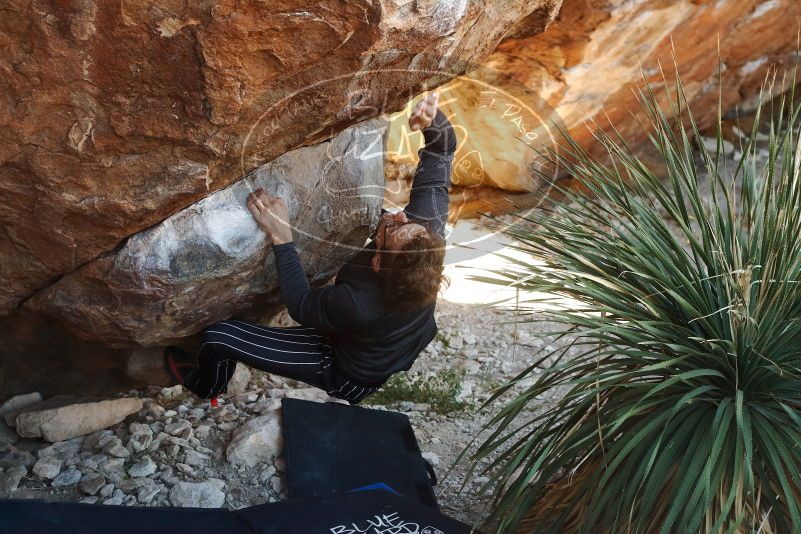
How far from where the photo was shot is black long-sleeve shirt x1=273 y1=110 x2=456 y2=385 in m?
3.20

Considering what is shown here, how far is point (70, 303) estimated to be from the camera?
327cm

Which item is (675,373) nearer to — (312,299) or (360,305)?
(360,305)

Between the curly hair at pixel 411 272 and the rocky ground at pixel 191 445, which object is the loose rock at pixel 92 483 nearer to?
the rocky ground at pixel 191 445

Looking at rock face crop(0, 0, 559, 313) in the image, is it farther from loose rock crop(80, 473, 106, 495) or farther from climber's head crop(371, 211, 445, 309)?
loose rock crop(80, 473, 106, 495)

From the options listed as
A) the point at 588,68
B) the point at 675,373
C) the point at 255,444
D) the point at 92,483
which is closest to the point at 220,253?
the point at 255,444

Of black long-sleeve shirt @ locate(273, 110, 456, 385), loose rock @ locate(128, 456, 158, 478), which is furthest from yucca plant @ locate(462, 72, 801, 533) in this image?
loose rock @ locate(128, 456, 158, 478)

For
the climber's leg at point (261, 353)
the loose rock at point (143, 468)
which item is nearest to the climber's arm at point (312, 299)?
the climber's leg at point (261, 353)

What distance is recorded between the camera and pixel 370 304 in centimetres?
320

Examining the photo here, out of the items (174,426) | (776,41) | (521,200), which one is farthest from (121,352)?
(776,41)

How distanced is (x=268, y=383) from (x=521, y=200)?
235 cm

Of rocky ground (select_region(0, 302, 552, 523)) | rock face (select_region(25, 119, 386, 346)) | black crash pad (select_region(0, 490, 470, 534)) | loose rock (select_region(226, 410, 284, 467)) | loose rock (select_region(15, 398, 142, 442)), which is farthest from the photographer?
loose rock (select_region(15, 398, 142, 442))

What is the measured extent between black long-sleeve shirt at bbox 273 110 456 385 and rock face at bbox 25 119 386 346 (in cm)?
17

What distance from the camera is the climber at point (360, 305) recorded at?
10.4 feet

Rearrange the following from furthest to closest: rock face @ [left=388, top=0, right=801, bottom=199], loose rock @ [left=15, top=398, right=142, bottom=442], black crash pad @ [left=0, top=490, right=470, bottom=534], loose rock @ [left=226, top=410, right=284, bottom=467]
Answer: rock face @ [left=388, top=0, right=801, bottom=199]
loose rock @ [left=15, top=398, right=142, bottom=442]
loose rock @ [left=226, top=410, right=284, bottom=467]
black crash pad @ [left=0, top=490, right=470, bottom=534]
